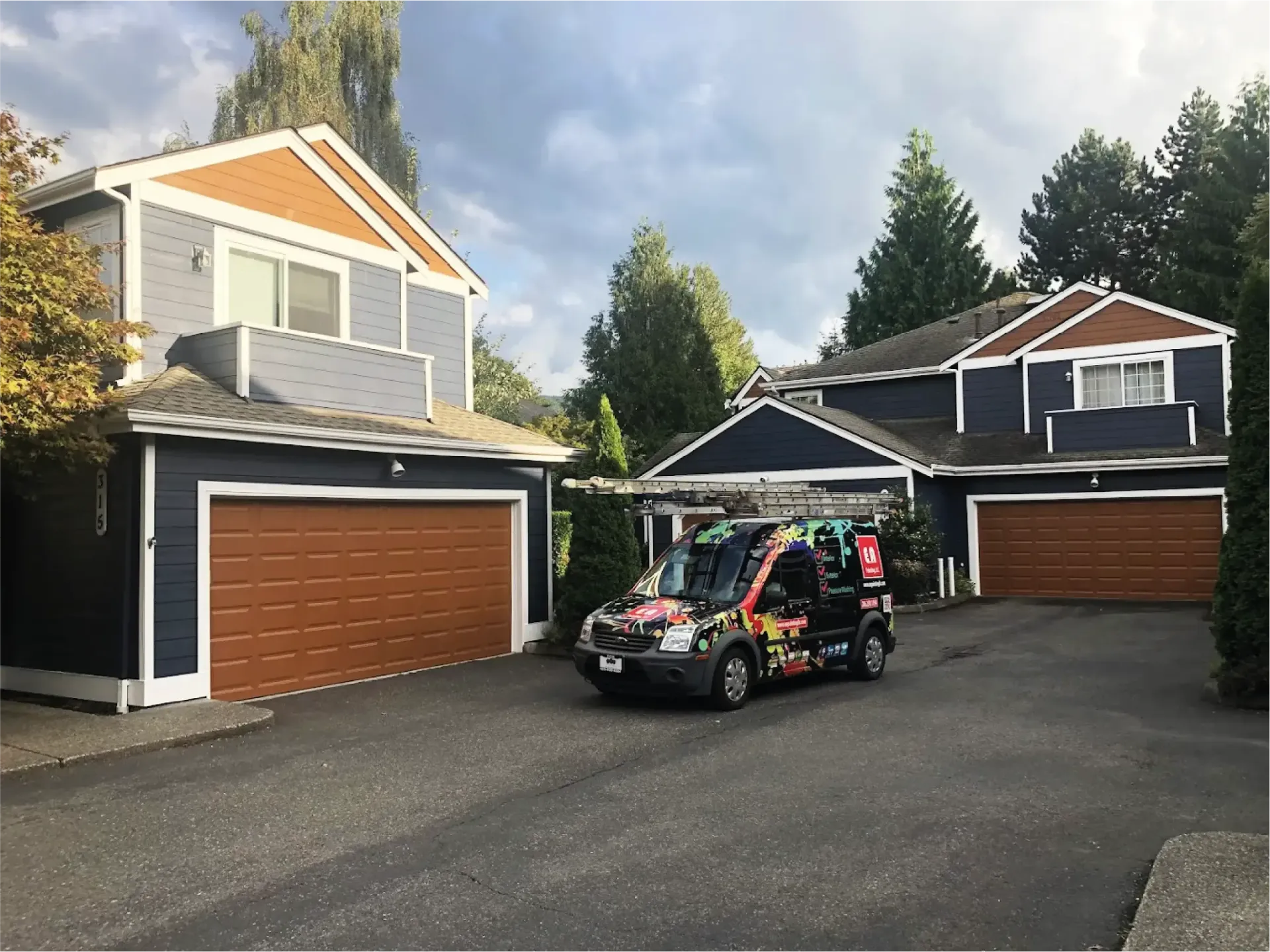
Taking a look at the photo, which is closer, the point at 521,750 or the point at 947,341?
the point at 521,750

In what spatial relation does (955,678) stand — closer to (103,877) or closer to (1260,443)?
(1260,443)

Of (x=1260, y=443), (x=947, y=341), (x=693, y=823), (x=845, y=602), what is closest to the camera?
(x=693, y=823)

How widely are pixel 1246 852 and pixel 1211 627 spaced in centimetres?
567

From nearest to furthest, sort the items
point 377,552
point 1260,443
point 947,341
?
point 1260,443, point 377,552, point 947,341

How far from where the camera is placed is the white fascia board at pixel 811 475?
70.4ft

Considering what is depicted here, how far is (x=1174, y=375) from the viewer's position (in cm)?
2175

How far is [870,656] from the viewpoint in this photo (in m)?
12.0

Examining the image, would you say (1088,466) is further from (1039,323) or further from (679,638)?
(679,638)

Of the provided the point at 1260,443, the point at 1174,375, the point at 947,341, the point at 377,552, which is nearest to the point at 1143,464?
the point at 1174,375

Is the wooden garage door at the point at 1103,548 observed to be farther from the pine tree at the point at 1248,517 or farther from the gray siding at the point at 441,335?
the gray siding at the point at 441,335

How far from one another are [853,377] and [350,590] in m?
18.0

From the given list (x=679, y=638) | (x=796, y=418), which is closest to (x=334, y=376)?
(x=679, y=638)

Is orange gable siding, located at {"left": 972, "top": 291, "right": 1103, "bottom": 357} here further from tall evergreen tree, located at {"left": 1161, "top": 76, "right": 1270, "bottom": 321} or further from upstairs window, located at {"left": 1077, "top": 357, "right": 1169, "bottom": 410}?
tall evergreen tree, located at {"left": 1161, "top": 76, "right": 1270, "bottom": 321}

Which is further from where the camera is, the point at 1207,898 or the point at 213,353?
the point at 213,353
